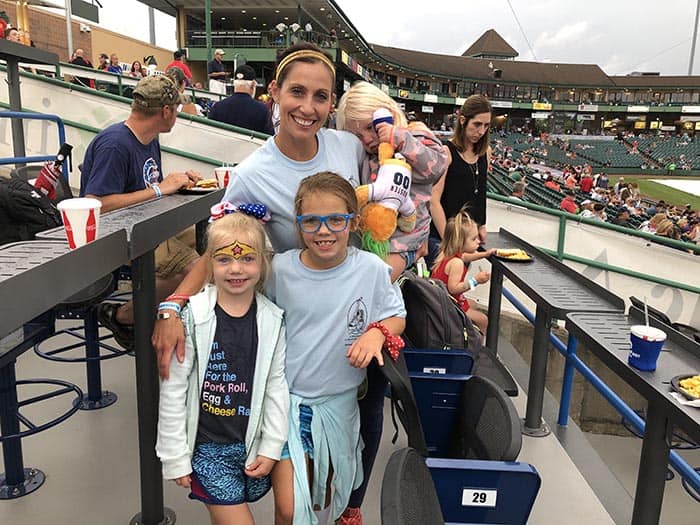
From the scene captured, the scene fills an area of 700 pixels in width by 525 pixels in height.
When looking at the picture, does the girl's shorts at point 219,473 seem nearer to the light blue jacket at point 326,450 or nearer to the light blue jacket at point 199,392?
the light blue jacket at point 199,392

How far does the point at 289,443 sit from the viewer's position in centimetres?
160

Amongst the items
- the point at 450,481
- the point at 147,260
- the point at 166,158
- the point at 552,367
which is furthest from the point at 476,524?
the point at 166,158

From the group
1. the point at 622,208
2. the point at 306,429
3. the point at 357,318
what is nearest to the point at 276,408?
the point at 306,429

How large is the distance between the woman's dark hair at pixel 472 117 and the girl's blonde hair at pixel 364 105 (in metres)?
1.37

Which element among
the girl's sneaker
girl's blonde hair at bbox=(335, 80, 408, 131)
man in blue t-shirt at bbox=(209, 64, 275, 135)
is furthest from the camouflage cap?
man in blue t-shirt at bbox=(209, 64, 275, 135)

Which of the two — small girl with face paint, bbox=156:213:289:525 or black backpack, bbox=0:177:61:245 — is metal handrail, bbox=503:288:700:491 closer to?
small girl with face paint, bbox=156:213:289:525

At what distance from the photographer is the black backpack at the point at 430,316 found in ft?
7.38

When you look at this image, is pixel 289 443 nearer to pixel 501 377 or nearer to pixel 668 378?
pixel 668 378

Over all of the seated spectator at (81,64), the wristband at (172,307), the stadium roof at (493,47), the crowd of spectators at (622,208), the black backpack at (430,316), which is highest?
the stadium roof at (493,47)

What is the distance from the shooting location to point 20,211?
2184 mm

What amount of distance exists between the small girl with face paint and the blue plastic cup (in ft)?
3.52

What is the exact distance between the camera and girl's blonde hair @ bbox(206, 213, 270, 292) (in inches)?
62.1

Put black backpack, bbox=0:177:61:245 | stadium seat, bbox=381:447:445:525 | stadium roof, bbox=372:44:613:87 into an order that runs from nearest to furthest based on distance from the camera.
Result: stadium seat, bbox=381:447:445:525, black backpack, bbox=0:177:61:245, stadium roof, bbox=372:44:613:87

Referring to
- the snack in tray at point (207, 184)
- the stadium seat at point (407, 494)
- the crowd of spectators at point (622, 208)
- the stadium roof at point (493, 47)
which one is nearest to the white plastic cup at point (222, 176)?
the snack in tray at point (207, 184)
